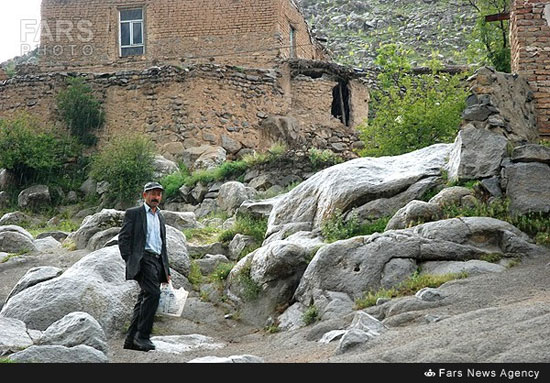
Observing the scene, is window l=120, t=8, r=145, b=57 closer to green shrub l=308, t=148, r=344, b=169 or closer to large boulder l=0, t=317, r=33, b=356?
green shrub l=308, t=148, r=344, b=169

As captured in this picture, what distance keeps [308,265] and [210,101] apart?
1389 centimetres

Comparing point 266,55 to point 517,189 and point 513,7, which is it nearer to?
point 513,7

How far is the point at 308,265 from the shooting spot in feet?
43.2

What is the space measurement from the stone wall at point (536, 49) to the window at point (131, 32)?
1677 centimetres

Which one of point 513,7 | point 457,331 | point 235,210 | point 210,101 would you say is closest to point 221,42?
point 210,101

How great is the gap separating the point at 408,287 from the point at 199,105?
15267 millimetres

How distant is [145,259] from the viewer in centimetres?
1153

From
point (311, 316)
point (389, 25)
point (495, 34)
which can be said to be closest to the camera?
point (311, 316)

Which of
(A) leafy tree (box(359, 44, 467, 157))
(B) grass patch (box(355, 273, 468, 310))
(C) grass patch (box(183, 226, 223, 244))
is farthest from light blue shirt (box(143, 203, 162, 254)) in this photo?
(A) leafy tree (box(359, 44, 467, 157))

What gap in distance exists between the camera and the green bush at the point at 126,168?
23.2 metres

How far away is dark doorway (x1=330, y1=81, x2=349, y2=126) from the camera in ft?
94.8

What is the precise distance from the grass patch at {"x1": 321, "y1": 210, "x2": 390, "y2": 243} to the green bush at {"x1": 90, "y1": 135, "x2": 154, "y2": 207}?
920cm
